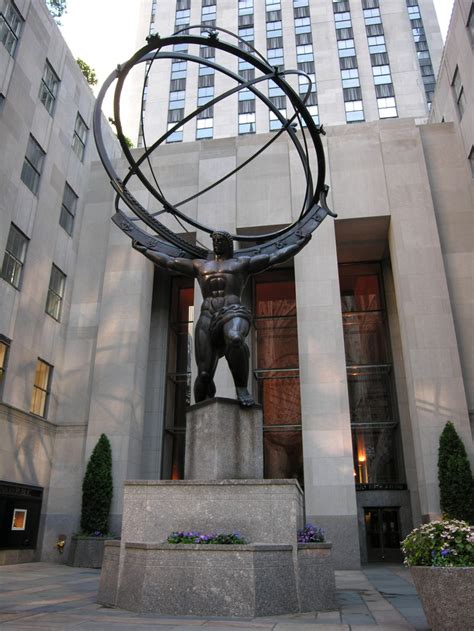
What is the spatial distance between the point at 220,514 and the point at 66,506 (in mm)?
15946

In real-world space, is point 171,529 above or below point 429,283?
below

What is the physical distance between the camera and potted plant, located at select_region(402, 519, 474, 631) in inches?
209

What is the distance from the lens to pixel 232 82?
5484cm

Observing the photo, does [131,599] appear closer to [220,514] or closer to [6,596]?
[220,514]

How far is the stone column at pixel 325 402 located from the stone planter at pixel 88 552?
8130 millimetres

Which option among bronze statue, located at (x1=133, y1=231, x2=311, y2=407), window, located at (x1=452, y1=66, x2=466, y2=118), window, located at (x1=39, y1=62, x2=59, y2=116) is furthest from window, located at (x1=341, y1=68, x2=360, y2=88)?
bronze statue, located at (x1=133, y1=231, x2=311, y2=407)

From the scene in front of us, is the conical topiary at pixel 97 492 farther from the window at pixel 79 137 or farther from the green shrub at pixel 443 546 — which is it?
the green shrub at pixel 443 546

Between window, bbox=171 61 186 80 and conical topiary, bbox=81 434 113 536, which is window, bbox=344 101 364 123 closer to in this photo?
window, bbox=171 61 186 80

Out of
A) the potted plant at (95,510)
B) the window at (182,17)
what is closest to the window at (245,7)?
the window at (182,17)

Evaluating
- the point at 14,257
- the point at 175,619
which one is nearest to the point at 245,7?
the point at 14,257

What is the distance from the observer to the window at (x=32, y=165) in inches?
854

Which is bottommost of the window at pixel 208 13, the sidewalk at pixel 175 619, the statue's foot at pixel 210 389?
the sidewalk at pixel 175 619

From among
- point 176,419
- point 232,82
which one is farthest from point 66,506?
point 232,82

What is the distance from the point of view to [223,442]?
337 inches
